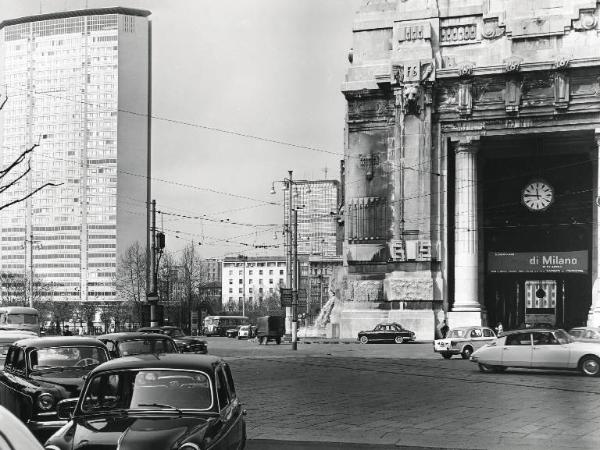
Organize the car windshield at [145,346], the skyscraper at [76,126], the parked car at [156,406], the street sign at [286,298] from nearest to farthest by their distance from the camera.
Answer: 1. the parked car at [156,406]
2. the car windshield at [145,346]
3. the street sign at [286,298]
4. the skyscraper at [76,126]

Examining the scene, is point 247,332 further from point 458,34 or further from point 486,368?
point 486,368

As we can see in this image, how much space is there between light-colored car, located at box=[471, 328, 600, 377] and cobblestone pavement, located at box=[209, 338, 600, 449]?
0.39 metres

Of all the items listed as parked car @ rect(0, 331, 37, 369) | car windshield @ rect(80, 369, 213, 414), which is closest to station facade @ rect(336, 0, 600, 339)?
parked car @ rect(0, 331, 37, 369)

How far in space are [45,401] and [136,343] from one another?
625 centimetres

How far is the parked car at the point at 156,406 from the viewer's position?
772cm

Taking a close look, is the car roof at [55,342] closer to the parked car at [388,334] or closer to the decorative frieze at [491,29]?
the parked car at [388,334]

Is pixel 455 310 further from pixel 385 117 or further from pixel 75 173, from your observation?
pixel 75 173

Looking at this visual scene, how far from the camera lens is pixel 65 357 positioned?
537 inches

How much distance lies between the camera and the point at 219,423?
27.6 ft

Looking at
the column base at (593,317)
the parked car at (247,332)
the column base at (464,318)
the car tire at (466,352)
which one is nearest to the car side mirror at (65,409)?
the car tire at (466,352)

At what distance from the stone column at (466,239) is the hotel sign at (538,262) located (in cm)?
238

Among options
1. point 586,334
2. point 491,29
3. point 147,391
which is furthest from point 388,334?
point 147,391

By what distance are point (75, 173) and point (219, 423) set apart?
9723cm

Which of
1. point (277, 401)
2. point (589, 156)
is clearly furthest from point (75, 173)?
point (277, 401)
